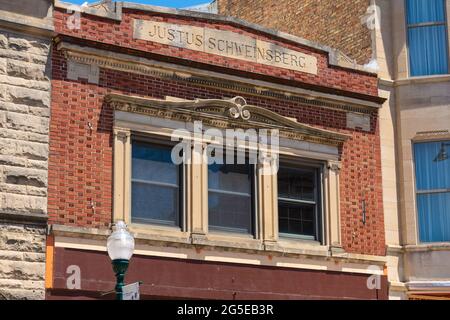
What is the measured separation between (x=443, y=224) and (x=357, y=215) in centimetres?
189

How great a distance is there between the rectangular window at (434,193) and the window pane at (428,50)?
5.41 feet

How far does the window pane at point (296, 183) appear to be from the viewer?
1888 centimetres

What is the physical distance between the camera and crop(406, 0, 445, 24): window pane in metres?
21.1

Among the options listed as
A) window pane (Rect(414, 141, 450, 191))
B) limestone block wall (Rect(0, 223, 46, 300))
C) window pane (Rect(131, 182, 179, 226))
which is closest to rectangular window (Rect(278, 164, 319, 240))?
window pane (Rect(131, 182, 179, 226))

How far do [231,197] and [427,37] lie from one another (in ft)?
19.5

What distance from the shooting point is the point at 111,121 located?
17.1 m

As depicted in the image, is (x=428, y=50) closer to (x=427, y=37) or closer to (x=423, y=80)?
(x=427, y=37)

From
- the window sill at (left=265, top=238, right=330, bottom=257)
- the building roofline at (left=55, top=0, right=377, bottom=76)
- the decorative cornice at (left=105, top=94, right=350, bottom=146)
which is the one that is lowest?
the window sill at (left=265, top=238, right=330, bottom=257)

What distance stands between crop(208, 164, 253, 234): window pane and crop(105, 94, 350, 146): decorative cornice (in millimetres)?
827

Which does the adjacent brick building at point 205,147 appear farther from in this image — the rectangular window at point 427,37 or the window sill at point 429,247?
the rectangular window at point 427,37

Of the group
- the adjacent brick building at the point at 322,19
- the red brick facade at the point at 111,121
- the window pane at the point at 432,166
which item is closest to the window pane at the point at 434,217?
the window pane at the point at 432,166

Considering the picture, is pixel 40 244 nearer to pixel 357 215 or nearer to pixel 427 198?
pixel 357 215

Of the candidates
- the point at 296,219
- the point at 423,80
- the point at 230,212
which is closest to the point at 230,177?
the point at 230,212

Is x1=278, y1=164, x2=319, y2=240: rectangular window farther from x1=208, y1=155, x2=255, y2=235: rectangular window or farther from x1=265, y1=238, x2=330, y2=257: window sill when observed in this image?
x1=208, y1=155, x2=255, y2=235: rectangular window
